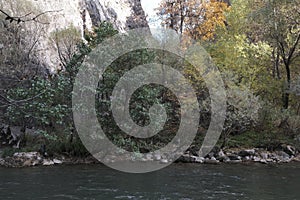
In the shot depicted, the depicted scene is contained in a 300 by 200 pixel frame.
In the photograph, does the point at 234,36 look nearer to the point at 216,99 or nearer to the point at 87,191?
the point at 216,99

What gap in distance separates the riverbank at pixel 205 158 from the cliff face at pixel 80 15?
32.3 feet

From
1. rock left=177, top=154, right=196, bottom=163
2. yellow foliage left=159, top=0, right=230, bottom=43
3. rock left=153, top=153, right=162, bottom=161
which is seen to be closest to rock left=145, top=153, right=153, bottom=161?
rock left=153, top=153, right=162, bottom=161

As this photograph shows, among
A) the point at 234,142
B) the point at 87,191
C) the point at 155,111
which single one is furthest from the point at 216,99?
the point at 87,191

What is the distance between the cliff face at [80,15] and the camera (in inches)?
1040

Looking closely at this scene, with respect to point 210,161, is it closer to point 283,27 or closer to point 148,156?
point 148,156

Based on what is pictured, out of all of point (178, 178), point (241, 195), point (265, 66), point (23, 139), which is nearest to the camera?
point (241, 195)

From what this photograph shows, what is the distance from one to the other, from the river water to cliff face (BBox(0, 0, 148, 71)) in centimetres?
1246

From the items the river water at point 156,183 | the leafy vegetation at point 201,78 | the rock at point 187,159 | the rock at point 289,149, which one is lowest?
the river water at point 156,183

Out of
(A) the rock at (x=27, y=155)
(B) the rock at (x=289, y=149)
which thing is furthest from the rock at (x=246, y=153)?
(A) the rock at (x=27, y=155)

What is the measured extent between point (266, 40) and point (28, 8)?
17.2 m

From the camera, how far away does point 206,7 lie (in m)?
26.8

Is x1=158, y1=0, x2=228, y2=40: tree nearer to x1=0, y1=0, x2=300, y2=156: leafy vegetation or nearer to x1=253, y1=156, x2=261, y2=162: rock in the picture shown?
x1=0, y1=0, x2=300, y2=156: leafy vegetation

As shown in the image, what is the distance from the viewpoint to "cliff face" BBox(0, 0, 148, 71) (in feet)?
86.6

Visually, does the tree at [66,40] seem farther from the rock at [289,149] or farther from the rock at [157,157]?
the rock at [289,149]
